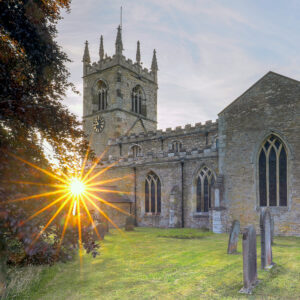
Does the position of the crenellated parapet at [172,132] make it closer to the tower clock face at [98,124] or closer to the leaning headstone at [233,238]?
the tower clock face at [98,124]

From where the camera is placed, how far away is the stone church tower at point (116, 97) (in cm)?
3366

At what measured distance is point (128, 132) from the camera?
112 feet

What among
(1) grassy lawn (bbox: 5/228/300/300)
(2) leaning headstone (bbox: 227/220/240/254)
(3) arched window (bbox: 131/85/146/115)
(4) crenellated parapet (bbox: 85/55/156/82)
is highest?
(4) crenellated parapet (bbox: 85/55/156/82)

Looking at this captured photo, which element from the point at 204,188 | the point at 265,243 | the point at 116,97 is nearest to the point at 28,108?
the point at 265,243

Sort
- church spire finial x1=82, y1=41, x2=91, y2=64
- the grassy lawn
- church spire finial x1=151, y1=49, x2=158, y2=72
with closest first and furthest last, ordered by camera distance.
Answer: the grassy lawn, church spire finial x1=82, y1=41, x2=91, y2=64, church spire finial x1=151, y1=49, x2=158, y2=72

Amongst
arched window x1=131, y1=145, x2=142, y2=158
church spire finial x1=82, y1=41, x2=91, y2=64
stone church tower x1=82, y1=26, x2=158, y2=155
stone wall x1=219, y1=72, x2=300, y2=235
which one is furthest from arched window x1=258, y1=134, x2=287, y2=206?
church spire finial x1=82, y1=41, x2=91, y2=64

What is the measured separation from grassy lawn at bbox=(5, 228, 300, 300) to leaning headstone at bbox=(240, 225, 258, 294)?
174mm

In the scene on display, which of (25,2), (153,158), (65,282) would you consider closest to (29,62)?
(25,2)

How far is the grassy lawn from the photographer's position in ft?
21.8

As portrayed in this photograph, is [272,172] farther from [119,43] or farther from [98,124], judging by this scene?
[119,43]

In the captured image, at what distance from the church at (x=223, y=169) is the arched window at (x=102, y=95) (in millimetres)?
5993

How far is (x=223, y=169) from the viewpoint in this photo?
721 inches

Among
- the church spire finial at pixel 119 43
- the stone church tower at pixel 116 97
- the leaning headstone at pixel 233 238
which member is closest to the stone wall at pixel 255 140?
the leaning headstone at pixel 233 238

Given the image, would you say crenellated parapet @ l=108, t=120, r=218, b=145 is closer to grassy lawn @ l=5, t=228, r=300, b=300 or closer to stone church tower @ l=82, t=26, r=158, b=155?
stone church tower @ l=82, t=26, r=158, b=155
